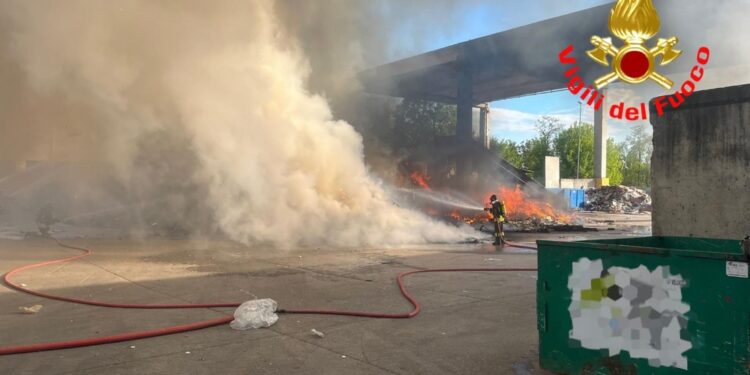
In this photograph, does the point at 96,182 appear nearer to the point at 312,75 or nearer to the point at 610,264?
the point at 312,75

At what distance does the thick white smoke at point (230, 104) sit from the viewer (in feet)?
34.1

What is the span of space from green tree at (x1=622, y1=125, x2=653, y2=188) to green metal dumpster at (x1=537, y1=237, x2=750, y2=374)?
198ft

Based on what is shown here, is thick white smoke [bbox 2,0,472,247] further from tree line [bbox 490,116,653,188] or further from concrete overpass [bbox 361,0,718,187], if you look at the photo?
tree line [bbox 490,116,653,188]

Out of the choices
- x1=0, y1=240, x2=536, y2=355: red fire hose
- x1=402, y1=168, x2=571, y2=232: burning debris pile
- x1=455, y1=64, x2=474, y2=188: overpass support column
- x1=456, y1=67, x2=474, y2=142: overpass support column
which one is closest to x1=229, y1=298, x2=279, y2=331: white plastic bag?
x1=0, y1=240, x2=536, y2=355: red fire hose

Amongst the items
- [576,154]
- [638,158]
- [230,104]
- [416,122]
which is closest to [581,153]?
[576,154]

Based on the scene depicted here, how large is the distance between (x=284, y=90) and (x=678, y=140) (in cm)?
836

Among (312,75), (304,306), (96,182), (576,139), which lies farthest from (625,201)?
(304,306)

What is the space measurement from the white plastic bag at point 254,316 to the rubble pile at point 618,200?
30.2 metres

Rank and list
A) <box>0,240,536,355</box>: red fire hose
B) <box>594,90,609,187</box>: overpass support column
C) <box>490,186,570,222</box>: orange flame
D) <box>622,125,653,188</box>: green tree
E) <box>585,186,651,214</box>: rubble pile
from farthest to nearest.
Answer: <box>622,125,653,188</box>: green tree
<box>594,90,609,187</box>: overpass support column
<box>585,186,651,214</box>: rubble pile
<box>490,186,570,222</box>: orange flame
<box>0,240,536,355</box>: red fire hose

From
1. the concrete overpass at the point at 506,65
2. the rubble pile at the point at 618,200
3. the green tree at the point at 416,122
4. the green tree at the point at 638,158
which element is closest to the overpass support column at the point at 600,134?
the rubble pile at the point at 618,200

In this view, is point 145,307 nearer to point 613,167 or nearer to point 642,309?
point 642,309

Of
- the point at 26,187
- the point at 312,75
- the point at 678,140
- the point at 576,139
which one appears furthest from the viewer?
the point at 576,139

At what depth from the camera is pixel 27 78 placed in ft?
36.0

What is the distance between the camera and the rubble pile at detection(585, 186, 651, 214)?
3095cm
